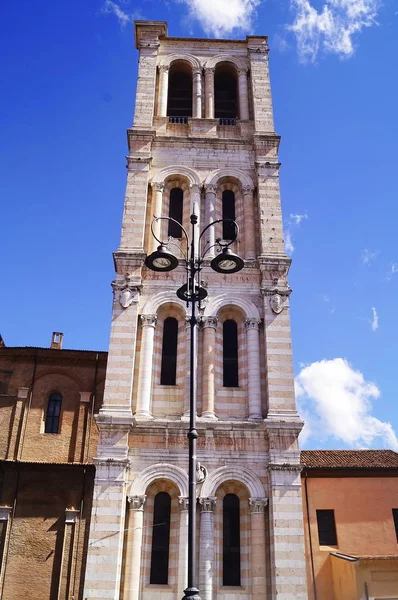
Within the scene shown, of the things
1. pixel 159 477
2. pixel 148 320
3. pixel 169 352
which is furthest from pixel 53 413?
pixel 159 477

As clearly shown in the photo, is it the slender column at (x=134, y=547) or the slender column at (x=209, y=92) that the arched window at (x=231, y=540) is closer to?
the slender column at (x=134, y=547)

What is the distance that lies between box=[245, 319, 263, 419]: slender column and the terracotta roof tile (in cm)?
528

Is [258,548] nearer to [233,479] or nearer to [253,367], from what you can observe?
[233,479]

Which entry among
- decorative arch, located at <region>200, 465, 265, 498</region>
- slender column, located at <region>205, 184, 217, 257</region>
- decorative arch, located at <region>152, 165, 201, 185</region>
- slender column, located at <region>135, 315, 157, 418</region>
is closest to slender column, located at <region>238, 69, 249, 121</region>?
decorative arch, located at <region>152, 165, 201, 185</region>

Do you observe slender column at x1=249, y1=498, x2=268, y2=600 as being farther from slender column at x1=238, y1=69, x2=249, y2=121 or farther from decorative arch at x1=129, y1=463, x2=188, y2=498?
slender column at x1=238, y1=69, x2=249, y2=121

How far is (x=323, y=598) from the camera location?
63.6 feet

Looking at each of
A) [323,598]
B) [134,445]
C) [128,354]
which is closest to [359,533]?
[323,598]

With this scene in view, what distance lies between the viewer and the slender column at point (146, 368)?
1781 centimetres

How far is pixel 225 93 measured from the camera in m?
27.9

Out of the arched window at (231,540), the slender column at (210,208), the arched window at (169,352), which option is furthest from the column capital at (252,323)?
the arched window at (231,540)

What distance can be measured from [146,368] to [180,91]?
15.2 meters

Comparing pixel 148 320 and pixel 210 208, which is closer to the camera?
pixel 148 320

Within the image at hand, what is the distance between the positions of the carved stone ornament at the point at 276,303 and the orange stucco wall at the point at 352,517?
6988 mm

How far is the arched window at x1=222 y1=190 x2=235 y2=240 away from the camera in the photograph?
22.3 meters
